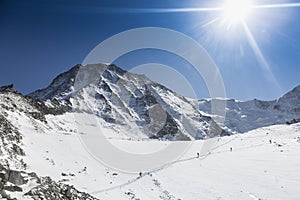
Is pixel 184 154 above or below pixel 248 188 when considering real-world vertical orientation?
above

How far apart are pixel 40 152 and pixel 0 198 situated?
13.2m

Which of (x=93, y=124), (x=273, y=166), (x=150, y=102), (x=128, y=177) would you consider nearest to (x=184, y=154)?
(x=273, y=166)

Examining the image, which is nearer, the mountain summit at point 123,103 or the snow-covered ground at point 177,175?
the snow-covered ground at point 177,175

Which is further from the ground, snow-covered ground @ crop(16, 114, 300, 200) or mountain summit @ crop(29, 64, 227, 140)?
mountain summit @ crop(29, 64, 227, 140)

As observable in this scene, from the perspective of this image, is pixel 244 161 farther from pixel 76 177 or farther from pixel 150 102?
pixel 150 102

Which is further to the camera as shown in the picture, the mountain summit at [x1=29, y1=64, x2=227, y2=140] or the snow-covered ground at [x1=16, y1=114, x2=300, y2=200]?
the mountain summit at [x1=29, y1=64, x2=227, y2=140]

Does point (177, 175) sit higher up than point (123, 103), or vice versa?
point (123, 103)

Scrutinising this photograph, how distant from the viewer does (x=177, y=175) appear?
32.5 metres

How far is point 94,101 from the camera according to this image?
14362 centimetres

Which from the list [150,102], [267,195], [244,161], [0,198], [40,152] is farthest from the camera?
[150,102]

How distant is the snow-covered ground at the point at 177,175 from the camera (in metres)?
25.3

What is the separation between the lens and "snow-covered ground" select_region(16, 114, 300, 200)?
82.9ft

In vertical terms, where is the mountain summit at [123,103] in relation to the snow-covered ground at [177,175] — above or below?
above

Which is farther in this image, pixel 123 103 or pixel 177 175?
pixel 123 103
